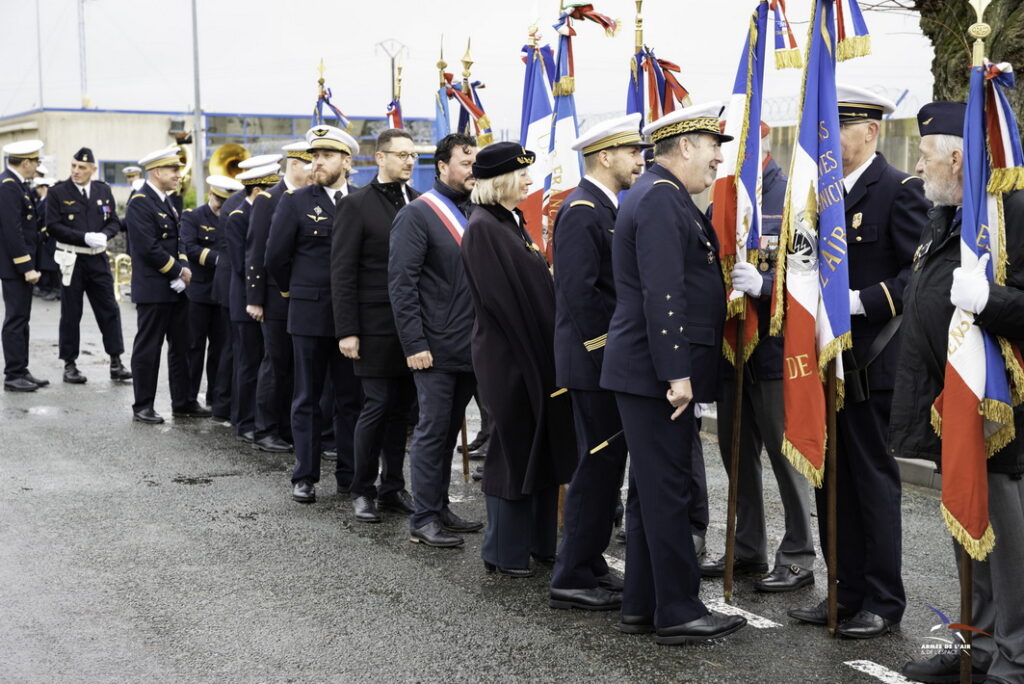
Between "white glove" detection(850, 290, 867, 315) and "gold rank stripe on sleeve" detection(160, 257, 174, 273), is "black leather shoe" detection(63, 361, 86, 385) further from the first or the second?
"white glove" detection(850, 290, 867, 315)

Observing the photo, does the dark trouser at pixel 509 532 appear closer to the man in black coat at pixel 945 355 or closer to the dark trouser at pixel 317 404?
the dark trouser at pixel 317 404

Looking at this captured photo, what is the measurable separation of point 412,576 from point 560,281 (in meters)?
1.71

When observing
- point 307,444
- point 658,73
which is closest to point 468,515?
point 307,444

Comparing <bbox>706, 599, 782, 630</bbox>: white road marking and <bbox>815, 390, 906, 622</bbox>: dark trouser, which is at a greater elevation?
<bbox>815, 390, 906, 622</bbox>: dark trouser

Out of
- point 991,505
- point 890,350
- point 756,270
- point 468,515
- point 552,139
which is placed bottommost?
point 468,515

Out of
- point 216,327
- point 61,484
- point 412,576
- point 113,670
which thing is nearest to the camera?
point 113,670

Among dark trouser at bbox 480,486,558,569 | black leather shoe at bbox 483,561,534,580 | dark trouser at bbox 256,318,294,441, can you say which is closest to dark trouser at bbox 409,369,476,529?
dark trouser at bbox 480,486,558,569

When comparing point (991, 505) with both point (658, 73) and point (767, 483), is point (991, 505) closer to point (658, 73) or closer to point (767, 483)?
point (767, 483)

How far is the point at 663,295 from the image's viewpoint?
4.72 metres

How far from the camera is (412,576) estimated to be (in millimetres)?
5938

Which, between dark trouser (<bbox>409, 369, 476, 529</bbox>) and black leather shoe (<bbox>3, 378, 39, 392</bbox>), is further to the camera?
black leather shoe (<bbox>3, 378, 39, 392</bbox>)

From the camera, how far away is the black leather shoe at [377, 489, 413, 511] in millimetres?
7234

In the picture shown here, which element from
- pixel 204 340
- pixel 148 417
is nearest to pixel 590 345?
pixel 148 417

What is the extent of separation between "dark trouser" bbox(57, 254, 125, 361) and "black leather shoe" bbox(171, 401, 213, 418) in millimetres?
2085
